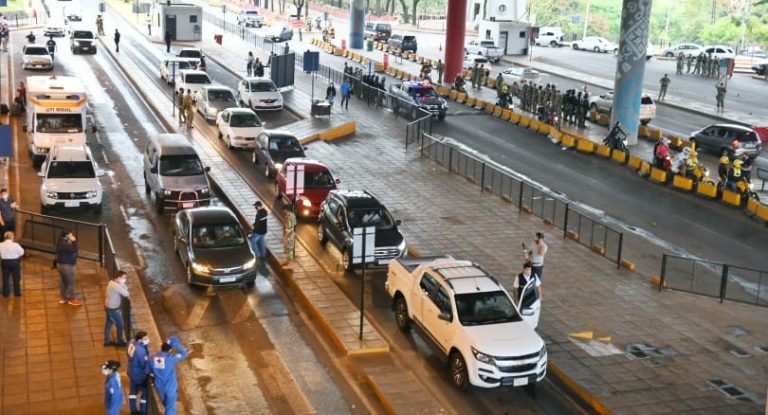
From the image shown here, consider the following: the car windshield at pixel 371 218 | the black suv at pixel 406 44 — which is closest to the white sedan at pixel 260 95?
the car windshield at pixel 371 218

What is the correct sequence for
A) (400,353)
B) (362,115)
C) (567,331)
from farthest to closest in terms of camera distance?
(362,115)
(567,331)
(400,353)

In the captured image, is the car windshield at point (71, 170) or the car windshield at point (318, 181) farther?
the car windshield at point (318, 181)

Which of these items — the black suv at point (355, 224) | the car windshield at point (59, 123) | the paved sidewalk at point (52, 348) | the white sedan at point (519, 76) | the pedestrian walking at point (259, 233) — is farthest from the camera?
the white sedan at point (519, 76)

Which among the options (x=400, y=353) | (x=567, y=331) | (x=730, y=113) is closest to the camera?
(x=400, y=353)

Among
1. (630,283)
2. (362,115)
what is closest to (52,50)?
(362,115)

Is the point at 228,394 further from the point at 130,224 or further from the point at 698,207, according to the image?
the point at 698,207

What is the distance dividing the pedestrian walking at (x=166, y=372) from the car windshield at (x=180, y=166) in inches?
589

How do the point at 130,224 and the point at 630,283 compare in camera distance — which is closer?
the point at 630,283

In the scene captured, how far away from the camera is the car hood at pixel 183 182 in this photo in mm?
28094

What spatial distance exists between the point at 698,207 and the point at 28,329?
2308 centimetres

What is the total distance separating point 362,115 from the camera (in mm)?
47375

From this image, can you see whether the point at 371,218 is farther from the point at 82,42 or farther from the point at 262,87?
the point at 82,42

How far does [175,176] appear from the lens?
28.6 m

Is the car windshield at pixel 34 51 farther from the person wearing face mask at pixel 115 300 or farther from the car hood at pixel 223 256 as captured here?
the person wearing face mask at pixel 115 300
